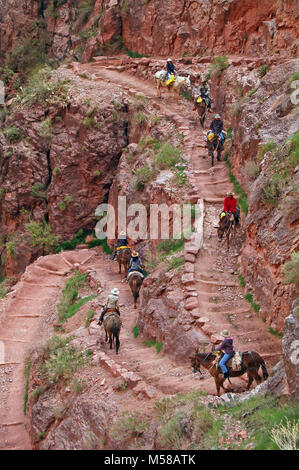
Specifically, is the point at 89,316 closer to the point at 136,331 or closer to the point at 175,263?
the point at 136,331

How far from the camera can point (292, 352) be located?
9406 mm

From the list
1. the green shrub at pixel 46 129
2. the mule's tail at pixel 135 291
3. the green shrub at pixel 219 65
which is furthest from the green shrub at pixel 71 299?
the green shrub at pixel 219 65

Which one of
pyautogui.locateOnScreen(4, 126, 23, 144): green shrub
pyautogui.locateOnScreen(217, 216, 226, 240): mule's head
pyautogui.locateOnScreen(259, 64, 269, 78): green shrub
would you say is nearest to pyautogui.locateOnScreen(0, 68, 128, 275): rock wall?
pyautogui.locateOnScreen(4, 126, 23, 144): green shrub

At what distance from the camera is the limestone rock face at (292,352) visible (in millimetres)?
9242

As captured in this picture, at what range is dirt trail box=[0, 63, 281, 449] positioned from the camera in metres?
13.5

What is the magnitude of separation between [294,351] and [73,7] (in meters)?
35.0

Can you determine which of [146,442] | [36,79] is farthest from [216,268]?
[36,79]

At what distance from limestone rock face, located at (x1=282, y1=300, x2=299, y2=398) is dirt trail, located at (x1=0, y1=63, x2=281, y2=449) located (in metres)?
2.63

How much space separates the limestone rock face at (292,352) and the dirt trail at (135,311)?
263 centimetres

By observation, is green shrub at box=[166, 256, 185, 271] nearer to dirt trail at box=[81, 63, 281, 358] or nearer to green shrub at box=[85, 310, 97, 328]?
dirt trail at box=[81, 63, 281, 358]

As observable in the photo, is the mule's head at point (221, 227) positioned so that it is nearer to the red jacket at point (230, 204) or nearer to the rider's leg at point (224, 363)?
the red jacket at point (230, 204)

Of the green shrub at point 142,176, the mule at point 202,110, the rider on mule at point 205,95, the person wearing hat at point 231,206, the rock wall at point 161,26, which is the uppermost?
the rock wall at point 161,26

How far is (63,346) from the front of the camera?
16078 mm

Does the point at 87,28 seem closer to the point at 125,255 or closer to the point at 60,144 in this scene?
the point at 60,144
